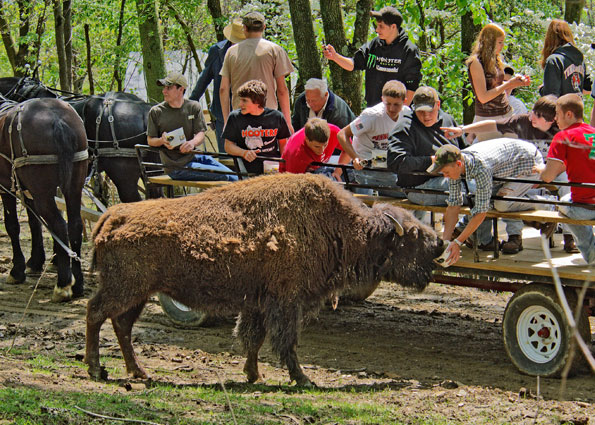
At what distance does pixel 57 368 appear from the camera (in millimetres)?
7094

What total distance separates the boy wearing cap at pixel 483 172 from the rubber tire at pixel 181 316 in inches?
121

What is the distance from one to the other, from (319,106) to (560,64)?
280 centimetres

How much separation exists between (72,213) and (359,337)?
416 cm

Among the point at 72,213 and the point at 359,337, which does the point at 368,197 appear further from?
the point at 72,213

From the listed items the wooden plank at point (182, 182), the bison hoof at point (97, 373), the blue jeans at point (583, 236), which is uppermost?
the wooden plank at point (182, 182)

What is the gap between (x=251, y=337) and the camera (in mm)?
7031

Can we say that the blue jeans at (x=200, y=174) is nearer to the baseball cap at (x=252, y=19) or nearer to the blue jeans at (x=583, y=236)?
the baseball cap at (x=252, y=19)

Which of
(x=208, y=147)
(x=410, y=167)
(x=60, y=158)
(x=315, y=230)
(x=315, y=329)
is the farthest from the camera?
(x=208, y=147)

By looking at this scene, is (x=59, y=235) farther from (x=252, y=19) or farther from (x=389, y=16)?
(x=389, y=16)

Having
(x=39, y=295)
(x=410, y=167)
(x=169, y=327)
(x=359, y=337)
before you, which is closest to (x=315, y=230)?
(x=410, y=167)

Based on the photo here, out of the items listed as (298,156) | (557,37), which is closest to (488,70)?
(557,37)

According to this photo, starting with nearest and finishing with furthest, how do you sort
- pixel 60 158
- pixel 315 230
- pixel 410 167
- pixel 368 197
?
pixel 315 230 < pixel 410 167 < pixel 368 197 < pixel 60 158

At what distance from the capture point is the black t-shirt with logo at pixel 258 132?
346 inches

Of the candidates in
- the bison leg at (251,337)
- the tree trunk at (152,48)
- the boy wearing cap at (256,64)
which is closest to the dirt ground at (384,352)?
the bison leg at (251,337)
